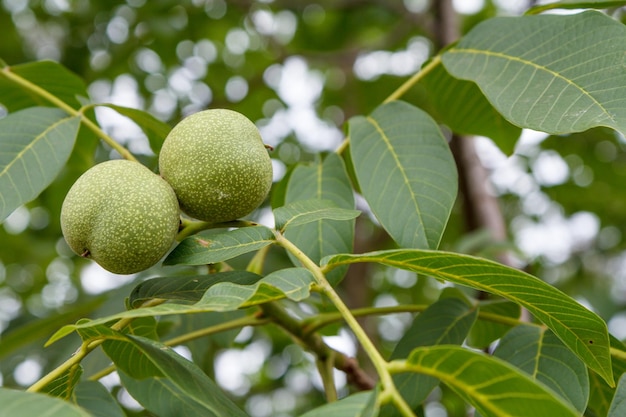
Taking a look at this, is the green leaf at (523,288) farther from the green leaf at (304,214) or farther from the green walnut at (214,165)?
the green walnut at (214,165)

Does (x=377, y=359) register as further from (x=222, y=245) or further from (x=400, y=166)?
(x=400, y=166)

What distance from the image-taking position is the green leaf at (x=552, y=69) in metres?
1.02

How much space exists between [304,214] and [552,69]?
480 millimetres

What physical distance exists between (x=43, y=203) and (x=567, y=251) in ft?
8.30

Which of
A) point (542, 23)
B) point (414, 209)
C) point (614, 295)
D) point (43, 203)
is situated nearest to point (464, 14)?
point (614, 295)

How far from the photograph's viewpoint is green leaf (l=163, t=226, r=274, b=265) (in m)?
0.95

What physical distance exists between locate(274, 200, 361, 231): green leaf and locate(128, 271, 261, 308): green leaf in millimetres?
91

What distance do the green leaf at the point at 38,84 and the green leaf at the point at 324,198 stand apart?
566 millimetres

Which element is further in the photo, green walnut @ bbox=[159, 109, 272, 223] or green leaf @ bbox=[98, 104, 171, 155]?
green leaf @ bbox=[98, 104, 171, 155]

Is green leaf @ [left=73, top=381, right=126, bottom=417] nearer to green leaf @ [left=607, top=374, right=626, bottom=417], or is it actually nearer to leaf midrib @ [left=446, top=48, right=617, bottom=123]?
green leaf @ [left=607, top=374, right=626, bottom=417]

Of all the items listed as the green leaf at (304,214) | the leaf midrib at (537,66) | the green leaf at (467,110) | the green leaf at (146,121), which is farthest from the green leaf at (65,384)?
the green leaf at (467,110)

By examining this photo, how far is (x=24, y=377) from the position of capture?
2111 millimetres

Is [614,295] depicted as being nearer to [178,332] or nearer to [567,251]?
[567,251]

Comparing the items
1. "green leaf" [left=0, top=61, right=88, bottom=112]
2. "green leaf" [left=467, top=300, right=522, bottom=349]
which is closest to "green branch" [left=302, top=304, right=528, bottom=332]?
"green leaf" [left=467, top=300, right=522, bottom=349]
